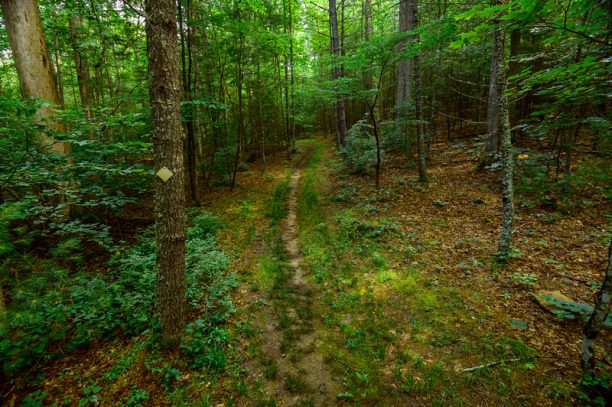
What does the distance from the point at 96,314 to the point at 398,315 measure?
565cm

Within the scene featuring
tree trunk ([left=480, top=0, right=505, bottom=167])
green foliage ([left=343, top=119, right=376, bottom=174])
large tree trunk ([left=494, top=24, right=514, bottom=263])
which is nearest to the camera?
large tree trunk ([left=494, top=24, right=514, bottom=263])

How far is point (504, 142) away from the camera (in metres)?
5.44

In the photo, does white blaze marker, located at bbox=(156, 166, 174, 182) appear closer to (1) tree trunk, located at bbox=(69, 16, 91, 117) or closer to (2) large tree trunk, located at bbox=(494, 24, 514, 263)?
(2) large tree trunk, located at bbox=(494, 24, 514, 263)

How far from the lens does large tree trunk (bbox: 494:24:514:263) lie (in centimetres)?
518

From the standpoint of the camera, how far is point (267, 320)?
529 centimetres

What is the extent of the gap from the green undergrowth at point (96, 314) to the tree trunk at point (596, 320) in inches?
198

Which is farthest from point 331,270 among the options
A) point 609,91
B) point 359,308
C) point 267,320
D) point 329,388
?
point 609,91

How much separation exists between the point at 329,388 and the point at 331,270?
318cm

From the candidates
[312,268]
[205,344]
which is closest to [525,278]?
[312,268]

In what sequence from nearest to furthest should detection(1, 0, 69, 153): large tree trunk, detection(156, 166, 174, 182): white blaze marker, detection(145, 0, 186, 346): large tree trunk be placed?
1. detection(145, 0, 186, 346): large tree trunk
2. detection(156, 166, 174, 182): white blaze marker
3. detection(1, 0, 69, 153): large tree trunk

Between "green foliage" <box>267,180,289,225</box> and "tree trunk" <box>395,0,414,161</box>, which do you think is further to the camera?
"tree trunk" <box>395,0,414,161</box>

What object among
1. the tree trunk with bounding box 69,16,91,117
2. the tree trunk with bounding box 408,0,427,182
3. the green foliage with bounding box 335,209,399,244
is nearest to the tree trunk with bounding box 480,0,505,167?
the tree trunk with bounding box 408,0,427,182

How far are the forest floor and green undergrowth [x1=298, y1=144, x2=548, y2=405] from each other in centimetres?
2

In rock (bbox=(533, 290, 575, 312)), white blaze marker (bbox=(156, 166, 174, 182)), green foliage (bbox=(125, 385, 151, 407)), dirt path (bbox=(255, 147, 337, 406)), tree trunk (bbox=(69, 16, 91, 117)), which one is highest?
tree trunk (bbox=(69, 16, 91, 117))
